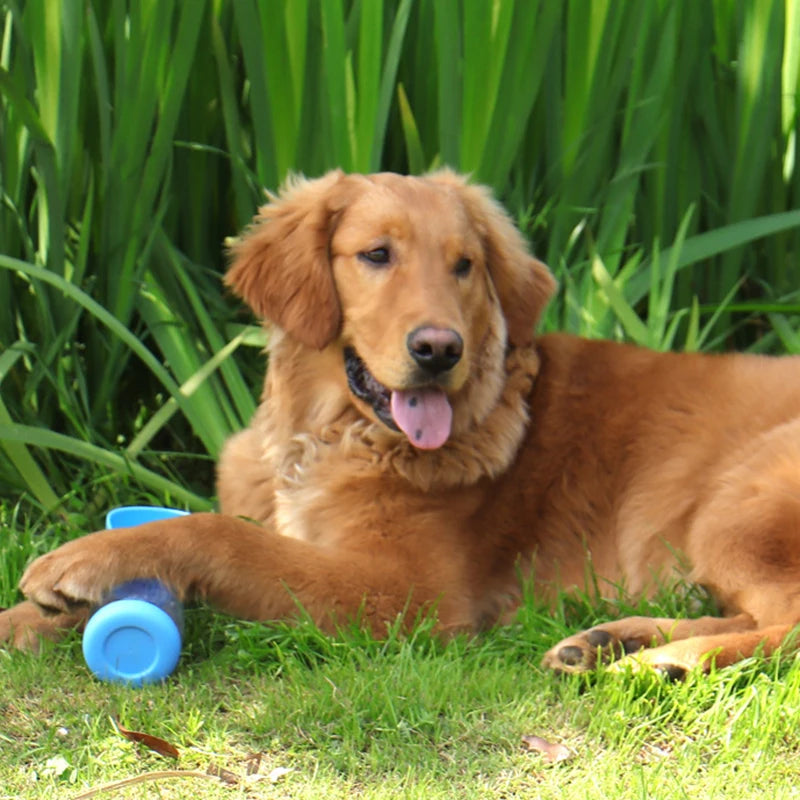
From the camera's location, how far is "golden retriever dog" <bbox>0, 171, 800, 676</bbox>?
3168 mm

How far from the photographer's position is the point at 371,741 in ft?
8.76

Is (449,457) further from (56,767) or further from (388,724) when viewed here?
(56,767)

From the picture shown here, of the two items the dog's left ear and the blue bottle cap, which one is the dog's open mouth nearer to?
the dog's left ear

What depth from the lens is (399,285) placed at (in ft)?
11.1

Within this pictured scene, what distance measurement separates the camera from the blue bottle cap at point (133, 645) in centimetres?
292

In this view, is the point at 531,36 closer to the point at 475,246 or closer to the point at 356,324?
the point at 475,246

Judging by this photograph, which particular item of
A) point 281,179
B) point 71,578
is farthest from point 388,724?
point 281,179

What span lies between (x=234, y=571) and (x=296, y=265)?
897mm

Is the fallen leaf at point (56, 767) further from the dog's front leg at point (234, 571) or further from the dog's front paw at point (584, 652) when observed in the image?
the dog's front paw at point (584, 652)

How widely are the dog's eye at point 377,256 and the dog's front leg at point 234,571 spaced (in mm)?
784

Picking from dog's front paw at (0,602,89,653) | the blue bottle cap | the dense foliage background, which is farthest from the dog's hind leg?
dog's front paw at (0,602,89,653)

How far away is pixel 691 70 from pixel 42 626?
10.3 ft

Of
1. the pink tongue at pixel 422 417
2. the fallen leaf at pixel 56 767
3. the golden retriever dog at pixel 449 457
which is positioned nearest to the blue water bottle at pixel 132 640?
the golden retriever dog at pixel 449 457

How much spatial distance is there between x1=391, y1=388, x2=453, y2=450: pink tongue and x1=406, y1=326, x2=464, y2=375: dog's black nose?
13 centimetres
